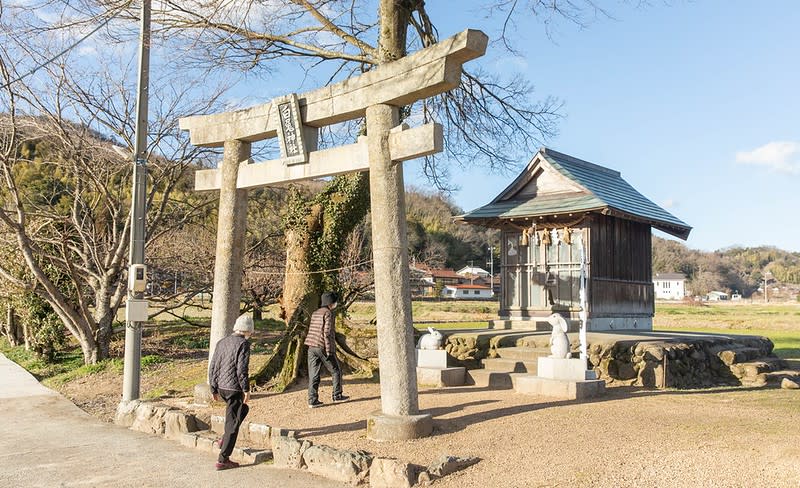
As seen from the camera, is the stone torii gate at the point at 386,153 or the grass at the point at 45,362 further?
the grass at the point at 45,362

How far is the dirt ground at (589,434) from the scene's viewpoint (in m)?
6.06

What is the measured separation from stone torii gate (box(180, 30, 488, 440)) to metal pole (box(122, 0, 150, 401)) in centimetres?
221

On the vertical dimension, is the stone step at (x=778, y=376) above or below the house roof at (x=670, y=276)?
below

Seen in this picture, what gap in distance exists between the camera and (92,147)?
15188mm

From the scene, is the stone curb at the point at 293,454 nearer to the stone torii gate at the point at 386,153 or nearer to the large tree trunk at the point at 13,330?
the stone torii gate at the point at 386,153

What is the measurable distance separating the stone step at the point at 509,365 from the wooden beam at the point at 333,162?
16.8 feet

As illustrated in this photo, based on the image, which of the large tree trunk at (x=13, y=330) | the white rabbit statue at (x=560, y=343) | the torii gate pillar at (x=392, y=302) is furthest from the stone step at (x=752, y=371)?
the large tree trunk at (x=13, y=330)

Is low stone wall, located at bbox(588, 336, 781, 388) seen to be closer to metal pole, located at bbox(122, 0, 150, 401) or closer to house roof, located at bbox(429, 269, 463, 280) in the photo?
metal pole, located at bbox(122, 0, 150, 401)

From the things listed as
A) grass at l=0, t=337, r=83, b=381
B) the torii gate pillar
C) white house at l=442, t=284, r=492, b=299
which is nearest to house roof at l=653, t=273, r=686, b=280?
white house at l=442, t=284, r=492, b=299

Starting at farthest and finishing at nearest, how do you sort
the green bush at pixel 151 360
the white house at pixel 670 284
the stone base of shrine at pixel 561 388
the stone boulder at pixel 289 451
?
the white house at pixel 670 284 < the green bush at pixel 151 360 < the stone base of shrine at pixel 561 388 < the stone boulder at pixel 289 451

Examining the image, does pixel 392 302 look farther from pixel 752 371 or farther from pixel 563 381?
pixel 752 371

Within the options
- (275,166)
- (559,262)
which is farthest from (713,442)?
(559,262)

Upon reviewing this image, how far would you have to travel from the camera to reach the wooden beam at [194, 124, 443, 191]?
25.6ft

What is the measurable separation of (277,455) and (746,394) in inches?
318
